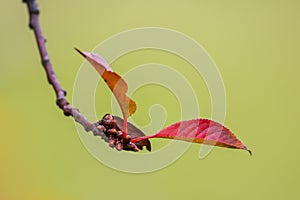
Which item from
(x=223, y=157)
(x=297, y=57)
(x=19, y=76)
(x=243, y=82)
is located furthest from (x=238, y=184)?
(x=19, y=76)

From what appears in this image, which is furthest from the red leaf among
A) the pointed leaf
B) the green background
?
the green background

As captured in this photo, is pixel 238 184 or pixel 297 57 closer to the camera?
pixel 238 184

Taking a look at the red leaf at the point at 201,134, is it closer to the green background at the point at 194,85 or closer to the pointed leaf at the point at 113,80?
the pointed leaf at the point at 113,80

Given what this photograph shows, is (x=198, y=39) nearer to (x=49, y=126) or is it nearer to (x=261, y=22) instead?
(x=261, y=22)

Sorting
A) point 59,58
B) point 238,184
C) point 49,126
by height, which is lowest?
point 238,184

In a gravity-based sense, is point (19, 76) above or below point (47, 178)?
above

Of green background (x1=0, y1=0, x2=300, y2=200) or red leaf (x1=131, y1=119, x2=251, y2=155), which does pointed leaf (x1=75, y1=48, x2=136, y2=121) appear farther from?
green background (x1=0, y1=0, x2=300, y2=200)
